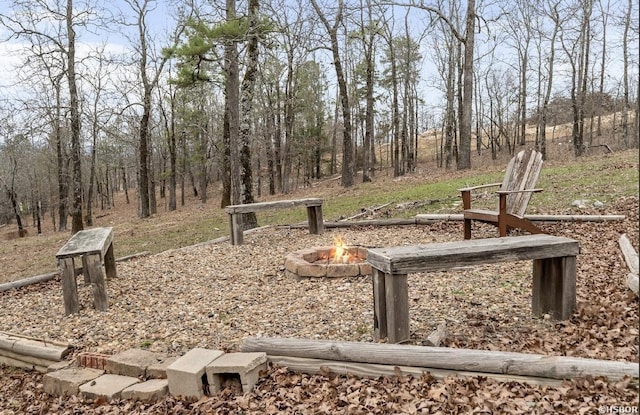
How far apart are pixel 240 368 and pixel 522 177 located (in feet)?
15.6

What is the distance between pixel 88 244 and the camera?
4875 millimetres

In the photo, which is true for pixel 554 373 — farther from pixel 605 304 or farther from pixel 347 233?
pixel 347 233

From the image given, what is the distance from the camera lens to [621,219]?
6.11 m

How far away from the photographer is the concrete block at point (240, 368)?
109 inches

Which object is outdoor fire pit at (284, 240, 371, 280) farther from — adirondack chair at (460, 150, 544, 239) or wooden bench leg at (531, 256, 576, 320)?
wooden bench leg at (531, 256, 576, 320)

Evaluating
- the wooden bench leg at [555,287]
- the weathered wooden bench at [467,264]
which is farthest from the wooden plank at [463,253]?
the wooden bench leg at [555,287]

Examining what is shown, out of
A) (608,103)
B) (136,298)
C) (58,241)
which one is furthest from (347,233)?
(608,103)

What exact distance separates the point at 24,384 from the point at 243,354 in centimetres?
213

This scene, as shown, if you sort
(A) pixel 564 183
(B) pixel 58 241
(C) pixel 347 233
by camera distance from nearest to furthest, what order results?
(C) pixel 347 233 → (A) pixel 564 183 → (B) pixel 58 241

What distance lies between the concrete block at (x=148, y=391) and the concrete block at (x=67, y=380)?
478 millimetres

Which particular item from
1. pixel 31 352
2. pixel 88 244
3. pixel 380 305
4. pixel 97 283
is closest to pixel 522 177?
pixel 380 305

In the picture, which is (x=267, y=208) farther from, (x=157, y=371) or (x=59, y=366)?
(x=157, y=371)

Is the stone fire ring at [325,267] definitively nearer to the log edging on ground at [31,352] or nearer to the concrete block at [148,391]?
the concrete block at [148,391]

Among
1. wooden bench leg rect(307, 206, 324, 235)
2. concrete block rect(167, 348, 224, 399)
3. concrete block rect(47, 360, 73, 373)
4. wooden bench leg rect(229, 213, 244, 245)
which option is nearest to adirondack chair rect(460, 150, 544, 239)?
wooden bench leg rect(307, 206, 324, 235)
